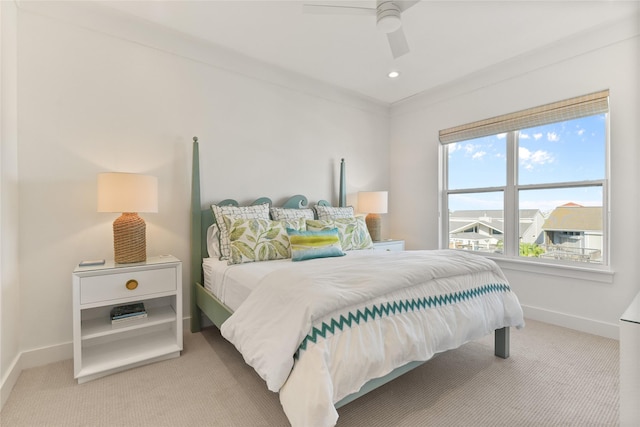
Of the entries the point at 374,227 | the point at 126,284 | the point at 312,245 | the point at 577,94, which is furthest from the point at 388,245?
the point at 126,284

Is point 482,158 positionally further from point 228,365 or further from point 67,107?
point 67,107

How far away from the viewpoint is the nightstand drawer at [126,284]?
75.4 inches

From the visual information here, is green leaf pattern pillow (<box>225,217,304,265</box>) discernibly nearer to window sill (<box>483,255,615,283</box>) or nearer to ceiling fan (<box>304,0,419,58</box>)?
ceiling fan (<box>304,0,419,58</box>)

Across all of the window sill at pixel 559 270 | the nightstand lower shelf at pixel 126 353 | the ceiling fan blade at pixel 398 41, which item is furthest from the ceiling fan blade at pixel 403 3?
the nightstand lower shelf at pixel 126 353

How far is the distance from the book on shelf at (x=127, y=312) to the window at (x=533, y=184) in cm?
342

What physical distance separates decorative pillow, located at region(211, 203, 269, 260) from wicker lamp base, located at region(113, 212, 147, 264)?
0.58m

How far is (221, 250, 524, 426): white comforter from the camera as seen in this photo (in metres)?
1.23

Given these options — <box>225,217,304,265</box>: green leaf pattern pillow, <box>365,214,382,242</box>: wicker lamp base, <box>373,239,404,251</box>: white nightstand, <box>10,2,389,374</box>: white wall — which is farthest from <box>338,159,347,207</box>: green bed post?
<box>225,217,304,265</box>: green leaf pattern pillow

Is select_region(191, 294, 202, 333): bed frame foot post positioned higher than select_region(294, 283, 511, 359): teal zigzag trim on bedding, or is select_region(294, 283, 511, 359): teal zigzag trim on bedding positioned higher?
select_region(294, 283, 511, 359): teal zigzag trim on bedding

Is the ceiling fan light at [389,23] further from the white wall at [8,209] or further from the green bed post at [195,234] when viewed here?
the white wall at [8,209]

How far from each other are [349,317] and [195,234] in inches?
71.8

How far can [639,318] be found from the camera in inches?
42.5

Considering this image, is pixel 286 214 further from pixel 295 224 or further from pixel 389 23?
pixel 389 23

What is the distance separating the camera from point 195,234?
8.72 ft
